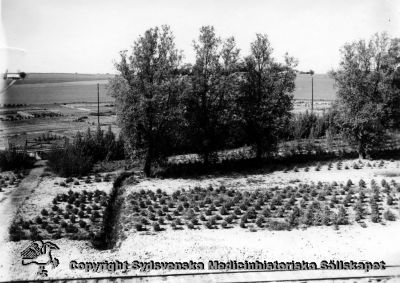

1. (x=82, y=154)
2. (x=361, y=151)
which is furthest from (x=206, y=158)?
(x=361, y=151)

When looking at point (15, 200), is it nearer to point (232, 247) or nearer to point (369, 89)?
point (232, 247)

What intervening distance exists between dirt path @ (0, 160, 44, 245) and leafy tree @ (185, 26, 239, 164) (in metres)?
10.3

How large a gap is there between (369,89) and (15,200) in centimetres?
2381

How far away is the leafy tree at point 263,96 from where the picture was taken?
29828mm

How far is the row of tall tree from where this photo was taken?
2664cm

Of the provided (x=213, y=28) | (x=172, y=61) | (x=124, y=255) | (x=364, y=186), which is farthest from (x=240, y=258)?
(x=213, y=28)

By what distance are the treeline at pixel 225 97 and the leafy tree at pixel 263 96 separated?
71 millimetres

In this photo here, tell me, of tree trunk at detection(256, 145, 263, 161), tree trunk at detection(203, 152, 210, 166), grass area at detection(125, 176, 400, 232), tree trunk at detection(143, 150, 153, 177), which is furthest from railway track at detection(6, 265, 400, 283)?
tree trunk at detection(256, 145, 263, 161)

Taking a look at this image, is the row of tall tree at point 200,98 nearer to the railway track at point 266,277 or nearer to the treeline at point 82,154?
the treeline at point 82,154

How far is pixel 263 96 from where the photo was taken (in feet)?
99.8

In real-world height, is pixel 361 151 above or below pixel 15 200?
above

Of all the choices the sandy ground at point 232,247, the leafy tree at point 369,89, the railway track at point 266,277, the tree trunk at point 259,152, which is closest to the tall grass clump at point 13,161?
the sandy ground at point 232,247

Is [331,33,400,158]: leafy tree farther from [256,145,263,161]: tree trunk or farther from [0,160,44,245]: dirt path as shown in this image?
[0,160,44,245]: dirt path

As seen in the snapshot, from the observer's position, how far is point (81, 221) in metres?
17.9
